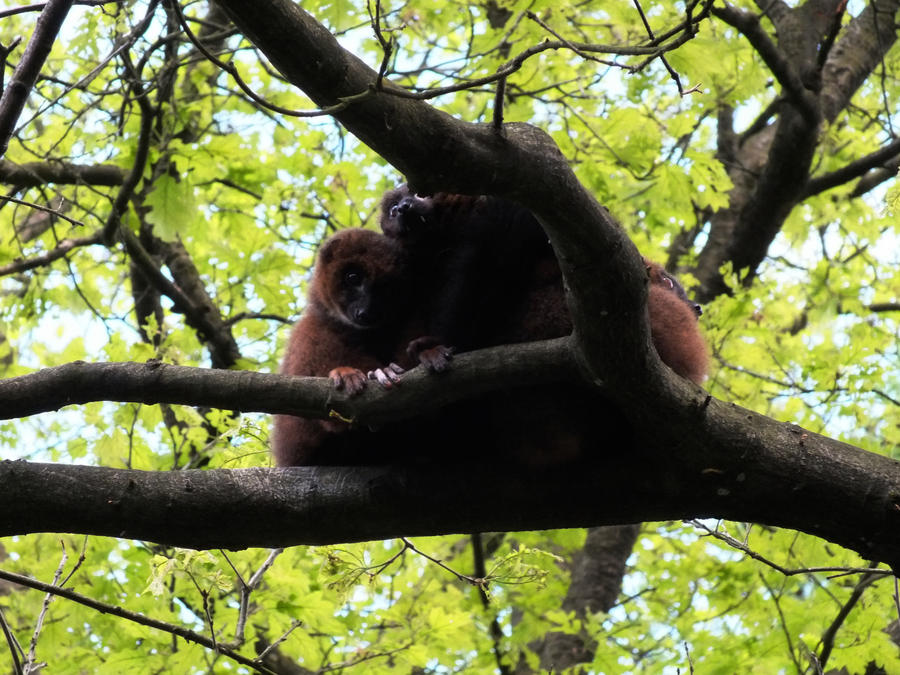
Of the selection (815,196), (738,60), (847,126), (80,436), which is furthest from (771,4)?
(80,436)

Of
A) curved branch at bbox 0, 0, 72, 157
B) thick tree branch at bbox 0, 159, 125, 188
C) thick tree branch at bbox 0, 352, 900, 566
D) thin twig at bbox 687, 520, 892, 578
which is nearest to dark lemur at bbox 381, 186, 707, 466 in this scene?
thick tree branch at bbox 0, 352, 900, 566

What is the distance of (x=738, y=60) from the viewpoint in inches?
373

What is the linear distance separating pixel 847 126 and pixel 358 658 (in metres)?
9.00

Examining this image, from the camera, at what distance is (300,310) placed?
29.3ft

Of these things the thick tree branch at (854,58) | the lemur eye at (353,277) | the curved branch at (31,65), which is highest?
the thick tree branch at (854,58)

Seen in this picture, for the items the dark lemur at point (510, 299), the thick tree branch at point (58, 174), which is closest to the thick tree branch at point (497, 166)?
the dark lemur at point (510, 299)

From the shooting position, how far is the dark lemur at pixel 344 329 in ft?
14.4

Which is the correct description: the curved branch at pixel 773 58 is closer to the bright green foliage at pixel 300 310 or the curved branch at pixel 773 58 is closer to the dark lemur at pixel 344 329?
the bright green foliage at pixel 300 310

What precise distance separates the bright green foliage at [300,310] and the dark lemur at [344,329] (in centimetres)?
71

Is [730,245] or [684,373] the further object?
[730,245]

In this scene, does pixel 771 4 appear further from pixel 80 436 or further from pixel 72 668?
pixel 72 668

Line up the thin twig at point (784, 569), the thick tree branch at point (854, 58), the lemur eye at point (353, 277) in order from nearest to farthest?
the thin twig at point (784, 569) < the lemur eye at point (353, 277) < the thick tree branch at point (854, 58)

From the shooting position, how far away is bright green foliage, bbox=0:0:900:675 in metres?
6.84

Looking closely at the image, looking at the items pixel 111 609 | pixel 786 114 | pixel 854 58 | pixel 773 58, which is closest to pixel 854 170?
pixel 786 114
